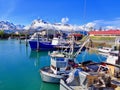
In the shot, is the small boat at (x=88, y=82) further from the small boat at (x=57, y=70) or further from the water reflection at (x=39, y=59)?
the water reflection at (x=39, y=59)

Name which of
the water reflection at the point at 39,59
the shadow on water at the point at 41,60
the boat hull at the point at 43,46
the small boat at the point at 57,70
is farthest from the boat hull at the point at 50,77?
the boat hull at the point at 43,46

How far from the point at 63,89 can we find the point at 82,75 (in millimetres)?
1627

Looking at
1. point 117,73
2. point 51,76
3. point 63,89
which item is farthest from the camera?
point 51,76

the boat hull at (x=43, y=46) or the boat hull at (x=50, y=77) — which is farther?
the boat hull at (x=43, y=46)

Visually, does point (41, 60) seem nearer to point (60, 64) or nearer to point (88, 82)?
point (60, 64)

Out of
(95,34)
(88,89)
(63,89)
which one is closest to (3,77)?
(63,89)

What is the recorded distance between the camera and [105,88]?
12.7 meters

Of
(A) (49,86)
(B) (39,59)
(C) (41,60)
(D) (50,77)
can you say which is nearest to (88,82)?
(D) (50,77)

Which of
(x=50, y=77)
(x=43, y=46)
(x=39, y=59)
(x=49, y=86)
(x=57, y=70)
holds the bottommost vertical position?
(x=39, y=59)

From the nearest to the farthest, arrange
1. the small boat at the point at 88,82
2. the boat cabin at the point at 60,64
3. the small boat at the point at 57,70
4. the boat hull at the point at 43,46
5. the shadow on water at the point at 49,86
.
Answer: the small boat at the point at 88,82 < the shadow on water at the point at 49,86 < the small boat at the point at 57,70 < the boat cabin at the point at 60,64 < the boat hull at the point at 43,46

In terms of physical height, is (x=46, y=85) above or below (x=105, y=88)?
below

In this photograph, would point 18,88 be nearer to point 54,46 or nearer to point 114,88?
point 114,88

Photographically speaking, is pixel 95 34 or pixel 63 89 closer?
pixel 63 89

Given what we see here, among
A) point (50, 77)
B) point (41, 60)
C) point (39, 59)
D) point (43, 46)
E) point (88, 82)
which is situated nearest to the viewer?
point (88, 82)
